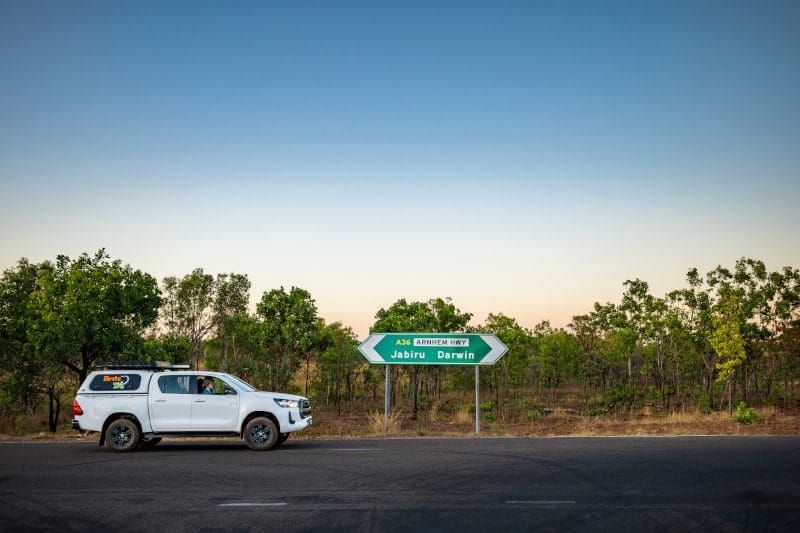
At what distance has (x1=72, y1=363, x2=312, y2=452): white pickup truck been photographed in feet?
50.4

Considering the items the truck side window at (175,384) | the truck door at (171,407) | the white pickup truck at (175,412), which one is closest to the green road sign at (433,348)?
the white pickup truck at (175,412)

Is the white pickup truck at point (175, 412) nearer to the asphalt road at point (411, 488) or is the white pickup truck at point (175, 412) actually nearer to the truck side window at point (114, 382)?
the truck side window at point (114, 382)

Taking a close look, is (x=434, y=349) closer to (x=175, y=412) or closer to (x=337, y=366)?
(x=175, y=412)

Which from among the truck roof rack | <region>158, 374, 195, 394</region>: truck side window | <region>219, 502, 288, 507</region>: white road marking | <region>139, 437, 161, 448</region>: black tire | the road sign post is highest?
the road sign post

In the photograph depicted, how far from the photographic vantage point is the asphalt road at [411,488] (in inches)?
312

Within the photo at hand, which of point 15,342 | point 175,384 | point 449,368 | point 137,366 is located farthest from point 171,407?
point 449,368

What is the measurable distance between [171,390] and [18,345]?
1718cm

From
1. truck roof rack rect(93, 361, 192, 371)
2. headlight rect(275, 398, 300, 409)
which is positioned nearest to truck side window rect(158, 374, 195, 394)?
truck roof rack rect(93, 361, 192, 371)

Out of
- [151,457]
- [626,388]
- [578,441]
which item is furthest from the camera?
[626,388]

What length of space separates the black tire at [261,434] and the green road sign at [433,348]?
18.7 ft

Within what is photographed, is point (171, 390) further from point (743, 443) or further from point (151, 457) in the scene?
point (743, 443)

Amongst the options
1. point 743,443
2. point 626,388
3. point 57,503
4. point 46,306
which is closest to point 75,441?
point 46,306

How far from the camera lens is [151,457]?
559 inches

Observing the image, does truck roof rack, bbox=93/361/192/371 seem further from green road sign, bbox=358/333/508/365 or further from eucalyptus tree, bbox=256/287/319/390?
eucalyptus tree, bbox=256/287/319/390
